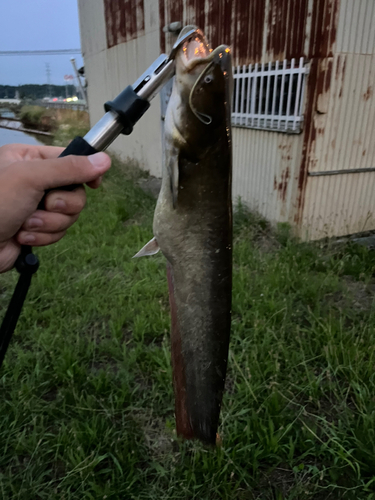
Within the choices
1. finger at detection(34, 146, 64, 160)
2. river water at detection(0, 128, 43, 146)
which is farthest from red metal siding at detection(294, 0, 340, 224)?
river water at detection(0, 128, 43, 146)

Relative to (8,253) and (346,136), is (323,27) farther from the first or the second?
(8,253)

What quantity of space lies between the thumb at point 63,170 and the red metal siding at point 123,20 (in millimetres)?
9277

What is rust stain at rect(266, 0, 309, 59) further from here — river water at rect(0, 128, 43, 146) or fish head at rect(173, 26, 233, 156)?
river water at rect(0, 128, 43, 146)

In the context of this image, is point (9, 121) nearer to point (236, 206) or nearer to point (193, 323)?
point (236, 206)

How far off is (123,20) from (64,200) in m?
10.8

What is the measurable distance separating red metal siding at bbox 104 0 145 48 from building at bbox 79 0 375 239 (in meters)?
3.28

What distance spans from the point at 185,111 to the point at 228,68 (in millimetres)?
192

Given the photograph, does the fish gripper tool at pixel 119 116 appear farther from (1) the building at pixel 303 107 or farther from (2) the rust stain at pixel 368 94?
(2) the rust stain at pixel 368 94

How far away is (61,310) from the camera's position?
12.0 ft

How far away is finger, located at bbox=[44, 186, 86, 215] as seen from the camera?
1300 millimetres

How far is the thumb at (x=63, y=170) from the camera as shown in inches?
48.1

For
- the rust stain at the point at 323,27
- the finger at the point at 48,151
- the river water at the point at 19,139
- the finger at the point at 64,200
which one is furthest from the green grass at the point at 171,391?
the river water at the point at 19,139

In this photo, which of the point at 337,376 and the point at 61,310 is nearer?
the point at 337,376

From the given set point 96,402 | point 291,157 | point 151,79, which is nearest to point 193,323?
point 151,79
